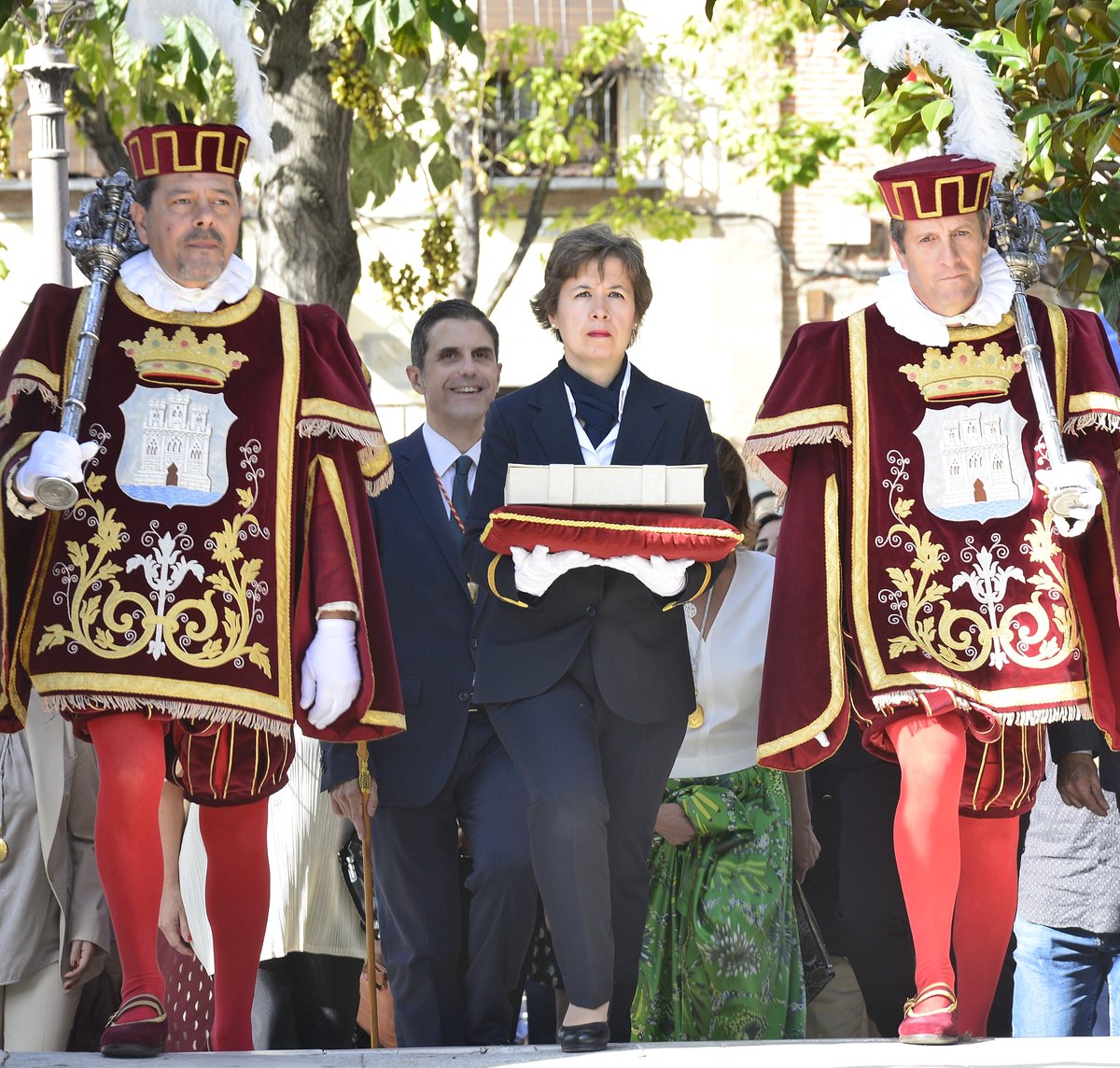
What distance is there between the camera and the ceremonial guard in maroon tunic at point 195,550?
460 cm

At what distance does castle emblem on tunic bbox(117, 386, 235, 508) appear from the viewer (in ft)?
15.6

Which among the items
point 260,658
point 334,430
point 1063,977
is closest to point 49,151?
point 334,430

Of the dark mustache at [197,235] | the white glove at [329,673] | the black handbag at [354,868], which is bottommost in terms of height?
the black handbag at [354,868]

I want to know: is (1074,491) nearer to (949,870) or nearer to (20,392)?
(949,870)

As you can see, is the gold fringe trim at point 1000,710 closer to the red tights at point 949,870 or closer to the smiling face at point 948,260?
the red tights at point 949,870

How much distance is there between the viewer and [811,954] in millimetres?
5578

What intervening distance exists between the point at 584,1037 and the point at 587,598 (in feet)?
3.40

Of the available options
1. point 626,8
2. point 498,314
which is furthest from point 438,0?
point 498,314

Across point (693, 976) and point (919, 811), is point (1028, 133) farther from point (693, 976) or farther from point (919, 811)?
point (693, 976)

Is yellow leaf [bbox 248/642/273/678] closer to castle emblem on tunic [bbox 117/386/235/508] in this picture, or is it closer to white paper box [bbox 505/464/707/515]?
castle emblem on tunic [bbox 117/386/235/508]

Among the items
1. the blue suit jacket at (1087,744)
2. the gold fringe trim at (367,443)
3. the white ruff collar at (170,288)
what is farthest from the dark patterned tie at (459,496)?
the blue suit jacket at (1087,744)

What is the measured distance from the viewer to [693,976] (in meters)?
5.31

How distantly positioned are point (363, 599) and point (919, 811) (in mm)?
1478

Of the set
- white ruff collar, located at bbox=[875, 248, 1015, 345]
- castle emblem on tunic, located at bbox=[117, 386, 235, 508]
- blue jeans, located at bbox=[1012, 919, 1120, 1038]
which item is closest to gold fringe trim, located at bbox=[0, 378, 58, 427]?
castle emblem on tunic, located at bbox=[117, 386, 235, 508]
